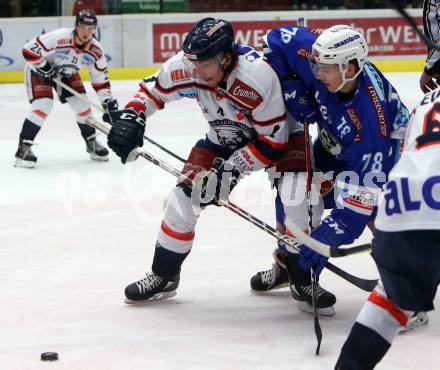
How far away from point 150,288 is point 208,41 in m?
0.90

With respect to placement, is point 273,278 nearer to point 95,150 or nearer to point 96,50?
point 95,150

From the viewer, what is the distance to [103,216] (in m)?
4.44

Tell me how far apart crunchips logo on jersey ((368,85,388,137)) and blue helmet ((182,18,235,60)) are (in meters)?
0.47

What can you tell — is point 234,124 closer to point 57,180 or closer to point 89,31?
point 57,180

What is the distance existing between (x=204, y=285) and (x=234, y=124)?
688 millimetres

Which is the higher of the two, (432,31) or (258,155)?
(432,31)

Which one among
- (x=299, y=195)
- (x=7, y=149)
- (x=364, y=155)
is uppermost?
(x=364, y=155)

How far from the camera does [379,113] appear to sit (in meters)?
2.73

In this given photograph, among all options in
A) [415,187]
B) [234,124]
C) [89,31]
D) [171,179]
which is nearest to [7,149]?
[89,31]

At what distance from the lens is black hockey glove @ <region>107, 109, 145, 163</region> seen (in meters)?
3.08

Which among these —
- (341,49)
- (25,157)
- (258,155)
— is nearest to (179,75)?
(258,155)

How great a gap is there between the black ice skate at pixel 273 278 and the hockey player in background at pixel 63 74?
8.69 feet

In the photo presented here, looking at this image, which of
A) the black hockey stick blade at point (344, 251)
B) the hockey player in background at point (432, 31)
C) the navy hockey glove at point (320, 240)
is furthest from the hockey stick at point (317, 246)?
the hockey player in background at point (432, 31)

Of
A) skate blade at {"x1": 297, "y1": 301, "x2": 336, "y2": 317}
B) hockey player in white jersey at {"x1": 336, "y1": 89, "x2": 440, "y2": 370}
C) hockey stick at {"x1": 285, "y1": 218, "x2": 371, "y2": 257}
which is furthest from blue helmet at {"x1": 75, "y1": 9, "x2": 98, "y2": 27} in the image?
hockey player in white jersey at {"x1": 336, "y1": 89, "x2": 440, "y2": 370}
